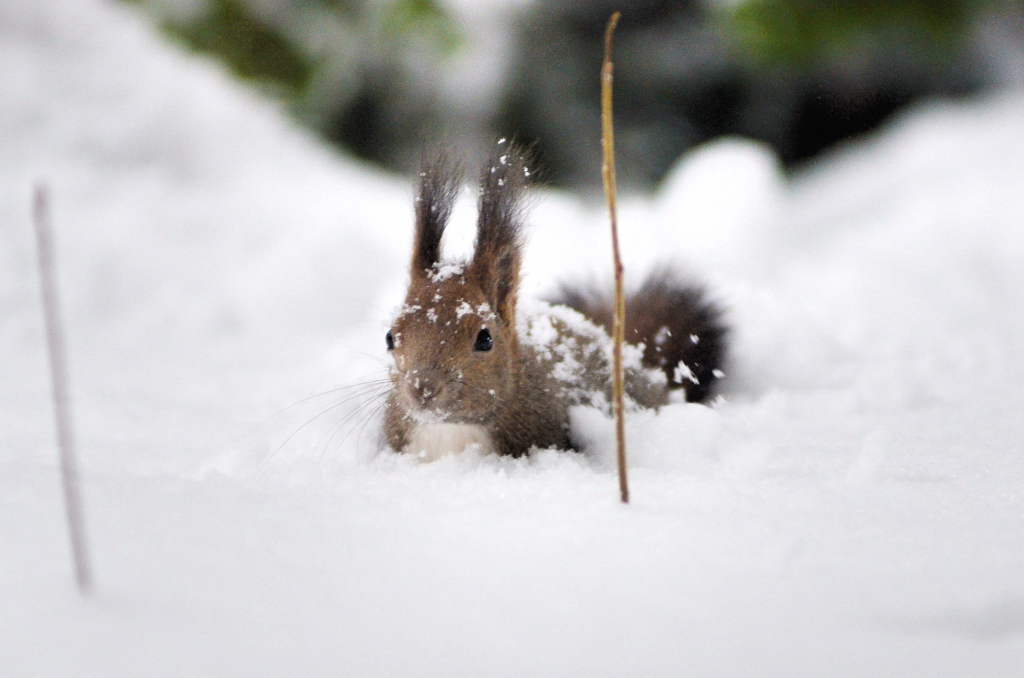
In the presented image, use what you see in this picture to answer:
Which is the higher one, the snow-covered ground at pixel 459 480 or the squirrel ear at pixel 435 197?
the squirrel ear at pixel 435 197

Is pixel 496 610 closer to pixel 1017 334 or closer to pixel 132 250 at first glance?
pixel 1017 334

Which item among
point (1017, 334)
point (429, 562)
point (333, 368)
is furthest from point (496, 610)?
point (1017, 334)

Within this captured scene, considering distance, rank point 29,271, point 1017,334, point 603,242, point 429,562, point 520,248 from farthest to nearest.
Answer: point 603,242
point 29,271
point 1017,334
point 520,248
point 429,562

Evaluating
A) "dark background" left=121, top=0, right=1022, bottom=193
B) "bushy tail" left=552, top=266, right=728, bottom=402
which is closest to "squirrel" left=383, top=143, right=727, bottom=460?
"bushy tail" left=552, top=266, right=728, bottom=402

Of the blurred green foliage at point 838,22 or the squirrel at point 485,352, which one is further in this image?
the blurred green foliage at point 838,22

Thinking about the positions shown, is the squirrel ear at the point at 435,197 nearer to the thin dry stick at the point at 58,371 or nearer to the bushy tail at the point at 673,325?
the bushy tail at the point at 673,325

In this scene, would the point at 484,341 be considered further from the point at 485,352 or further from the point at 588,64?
the point at 588,64

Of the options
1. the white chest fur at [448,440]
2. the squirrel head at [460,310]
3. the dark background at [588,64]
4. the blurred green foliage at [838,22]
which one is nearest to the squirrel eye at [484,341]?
the squirrel head at [460,310]
